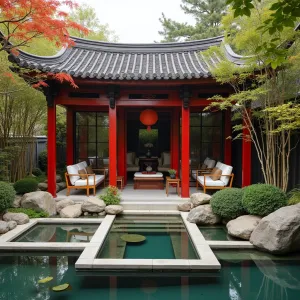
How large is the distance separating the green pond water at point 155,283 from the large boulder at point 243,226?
67cm

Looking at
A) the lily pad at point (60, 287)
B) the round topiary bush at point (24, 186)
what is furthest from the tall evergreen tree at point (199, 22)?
the lily pad at point (60, 287)

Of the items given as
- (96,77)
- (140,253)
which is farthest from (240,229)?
(96,77)

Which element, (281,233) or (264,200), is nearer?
(281,233)

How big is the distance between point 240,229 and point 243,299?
1.72m

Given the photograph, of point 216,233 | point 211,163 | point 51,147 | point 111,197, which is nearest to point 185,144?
point 211,163

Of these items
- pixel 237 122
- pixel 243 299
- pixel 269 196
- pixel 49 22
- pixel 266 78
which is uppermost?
pixel 49 22

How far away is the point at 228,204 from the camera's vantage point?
525 cm

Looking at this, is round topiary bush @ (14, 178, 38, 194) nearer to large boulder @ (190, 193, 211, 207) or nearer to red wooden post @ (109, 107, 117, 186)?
red wooden post @ (109, 107, 117, 186)

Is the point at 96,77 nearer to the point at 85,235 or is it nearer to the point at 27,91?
the point at 27,91

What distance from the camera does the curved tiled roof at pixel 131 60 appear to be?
6.26 m

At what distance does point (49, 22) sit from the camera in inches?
181

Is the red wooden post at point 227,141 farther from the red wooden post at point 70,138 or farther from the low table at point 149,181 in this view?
the red wooden post at point 70,138

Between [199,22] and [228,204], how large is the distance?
15246 mm

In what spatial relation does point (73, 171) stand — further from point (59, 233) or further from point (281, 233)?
point (281, 233)
